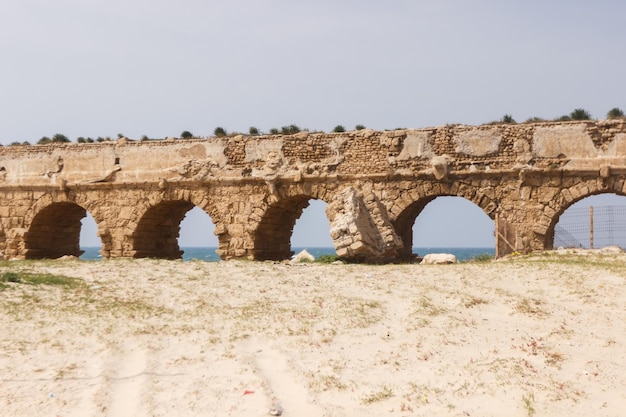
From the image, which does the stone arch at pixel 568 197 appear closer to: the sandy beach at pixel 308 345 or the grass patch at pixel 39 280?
the sandy beach at pixel 308 345

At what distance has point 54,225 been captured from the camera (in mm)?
18188

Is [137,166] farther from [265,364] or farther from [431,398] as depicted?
[431,398]

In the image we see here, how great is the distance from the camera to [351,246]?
13.0 metres

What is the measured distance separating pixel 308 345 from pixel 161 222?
38.9 feet

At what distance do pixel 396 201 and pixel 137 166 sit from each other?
21.1ft

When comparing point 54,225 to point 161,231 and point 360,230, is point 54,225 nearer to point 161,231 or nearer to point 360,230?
point 161,231

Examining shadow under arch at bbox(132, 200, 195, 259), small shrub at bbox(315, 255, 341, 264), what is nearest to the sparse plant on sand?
small shrub at bbox(315, 255, 341, 264)

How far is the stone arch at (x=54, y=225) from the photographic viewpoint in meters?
17.1

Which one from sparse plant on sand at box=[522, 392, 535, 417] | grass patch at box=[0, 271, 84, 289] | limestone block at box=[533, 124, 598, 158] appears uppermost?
limestone block at box=[533, 124, 598, 158]

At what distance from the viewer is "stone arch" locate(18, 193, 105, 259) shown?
17.1 metres

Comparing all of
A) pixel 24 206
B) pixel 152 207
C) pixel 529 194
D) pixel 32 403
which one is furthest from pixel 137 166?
pixel 32 403

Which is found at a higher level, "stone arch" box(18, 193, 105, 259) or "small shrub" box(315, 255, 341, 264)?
"stone arch" box(18, 193, 105, 259)

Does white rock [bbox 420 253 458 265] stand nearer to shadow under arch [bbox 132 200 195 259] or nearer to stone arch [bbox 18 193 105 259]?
shadow under arch [bbox 132 200 195 259]

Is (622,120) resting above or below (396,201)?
above
